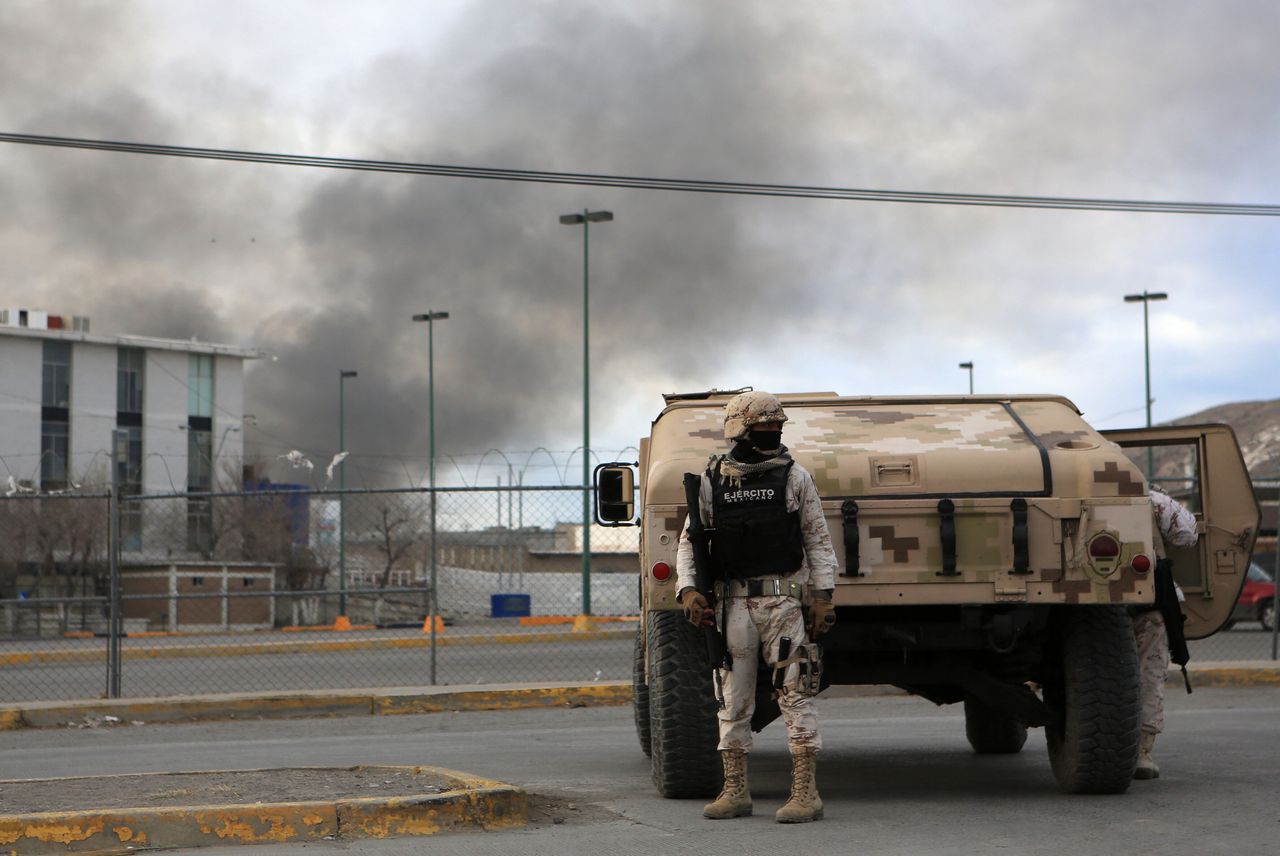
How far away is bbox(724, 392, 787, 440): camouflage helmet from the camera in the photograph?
707 cm

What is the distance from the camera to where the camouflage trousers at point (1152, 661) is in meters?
8.82

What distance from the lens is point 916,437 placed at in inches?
323

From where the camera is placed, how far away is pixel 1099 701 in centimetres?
770

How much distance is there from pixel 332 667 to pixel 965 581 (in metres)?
15.9

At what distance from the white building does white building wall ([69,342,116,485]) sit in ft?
0.16

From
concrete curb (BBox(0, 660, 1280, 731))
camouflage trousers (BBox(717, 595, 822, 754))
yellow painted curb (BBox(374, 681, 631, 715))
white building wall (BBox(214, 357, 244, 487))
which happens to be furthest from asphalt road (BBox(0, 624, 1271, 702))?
white building wall (BBox(214, 357, 244, 487))

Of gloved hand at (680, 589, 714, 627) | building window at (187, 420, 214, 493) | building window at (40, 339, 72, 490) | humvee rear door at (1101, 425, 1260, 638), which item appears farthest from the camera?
building window at (187, 420, 214, 493)

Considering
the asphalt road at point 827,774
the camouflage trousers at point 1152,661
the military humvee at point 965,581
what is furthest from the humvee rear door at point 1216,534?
the military humvee at point 965,581

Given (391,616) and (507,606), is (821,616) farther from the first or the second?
(391,616)

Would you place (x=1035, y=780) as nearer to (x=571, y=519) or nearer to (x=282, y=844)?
(x=282, y=844)

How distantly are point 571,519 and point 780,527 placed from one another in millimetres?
10396

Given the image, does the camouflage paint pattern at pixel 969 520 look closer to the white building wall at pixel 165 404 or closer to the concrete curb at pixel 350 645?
the concrete curb at pixel 350 645

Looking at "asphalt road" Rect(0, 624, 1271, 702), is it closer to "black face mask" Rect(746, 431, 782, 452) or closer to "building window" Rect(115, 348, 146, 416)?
"black face mask" Rect(746, 431, 782, 452)

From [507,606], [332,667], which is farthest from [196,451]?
[507,606]
